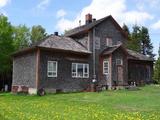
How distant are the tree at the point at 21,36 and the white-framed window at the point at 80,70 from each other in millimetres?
30208

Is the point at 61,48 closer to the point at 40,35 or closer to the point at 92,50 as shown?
the point at 92,50

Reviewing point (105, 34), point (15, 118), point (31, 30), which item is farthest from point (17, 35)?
point (15, 118)

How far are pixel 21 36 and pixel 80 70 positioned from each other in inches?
1415

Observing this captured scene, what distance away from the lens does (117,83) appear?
37000mm

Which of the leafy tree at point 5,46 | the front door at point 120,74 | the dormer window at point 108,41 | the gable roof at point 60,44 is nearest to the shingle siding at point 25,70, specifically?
the gable roof at point 60,44

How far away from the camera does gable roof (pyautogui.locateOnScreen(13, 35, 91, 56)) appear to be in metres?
33.4

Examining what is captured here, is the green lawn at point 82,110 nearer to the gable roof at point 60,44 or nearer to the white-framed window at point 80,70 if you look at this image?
the gable roof at point 60,44

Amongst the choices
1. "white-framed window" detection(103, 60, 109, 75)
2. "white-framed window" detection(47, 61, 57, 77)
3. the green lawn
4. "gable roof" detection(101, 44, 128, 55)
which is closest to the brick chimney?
"gable roof" detection(101, 44, 128, 55)

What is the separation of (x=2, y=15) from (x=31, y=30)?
1788 centimetres

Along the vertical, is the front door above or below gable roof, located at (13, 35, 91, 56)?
below

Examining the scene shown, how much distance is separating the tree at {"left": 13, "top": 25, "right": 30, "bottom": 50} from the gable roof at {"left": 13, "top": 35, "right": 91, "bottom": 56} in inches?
1114

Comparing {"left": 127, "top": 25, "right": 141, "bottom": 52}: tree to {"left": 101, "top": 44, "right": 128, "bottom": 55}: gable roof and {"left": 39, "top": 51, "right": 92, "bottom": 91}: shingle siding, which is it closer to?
{"left": 101, "top": 44, "right": 128, "bottom": 55}: gable roof

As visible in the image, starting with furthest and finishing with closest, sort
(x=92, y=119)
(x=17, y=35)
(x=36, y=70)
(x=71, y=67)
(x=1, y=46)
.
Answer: (x=17, y=35) → (x=1, y=46) → (x=71, y=67) → (x=36, y=70) → (x=92, y=119)

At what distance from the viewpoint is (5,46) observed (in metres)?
53.7
